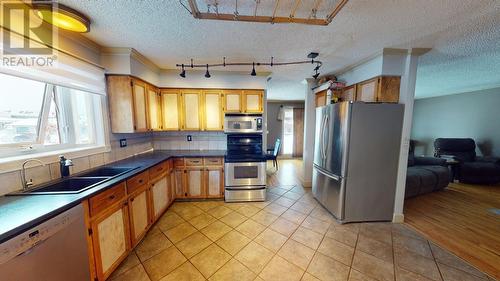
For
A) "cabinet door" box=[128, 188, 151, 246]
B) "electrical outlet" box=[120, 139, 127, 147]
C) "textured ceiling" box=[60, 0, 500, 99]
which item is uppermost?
"textured ceiling" box=[60, 0, 500, 99]

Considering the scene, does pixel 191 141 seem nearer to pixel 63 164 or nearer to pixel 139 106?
pixel 139 106

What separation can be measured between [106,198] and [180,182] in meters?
1.60

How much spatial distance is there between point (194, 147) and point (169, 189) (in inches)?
39.6

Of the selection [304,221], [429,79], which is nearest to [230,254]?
[304,221]

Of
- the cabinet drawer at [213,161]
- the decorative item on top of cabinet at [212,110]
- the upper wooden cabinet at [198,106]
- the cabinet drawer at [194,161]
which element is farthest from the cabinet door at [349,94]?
the cabinet drawer at [194,161]

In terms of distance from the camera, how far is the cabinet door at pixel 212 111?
130 inches

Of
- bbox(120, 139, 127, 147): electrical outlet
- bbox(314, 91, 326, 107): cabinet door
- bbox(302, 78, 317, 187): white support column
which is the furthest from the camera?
bbox(302, 78, 317, 187): white support column

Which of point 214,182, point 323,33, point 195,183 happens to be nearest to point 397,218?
point 323,33

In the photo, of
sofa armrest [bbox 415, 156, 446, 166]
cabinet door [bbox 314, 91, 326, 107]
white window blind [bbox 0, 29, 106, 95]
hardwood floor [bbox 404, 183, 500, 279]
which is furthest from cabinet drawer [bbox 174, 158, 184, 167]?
sofa armrest [bbox 415, 156, 446, 166]

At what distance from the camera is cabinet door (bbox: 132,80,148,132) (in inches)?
97.9

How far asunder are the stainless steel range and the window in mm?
1894

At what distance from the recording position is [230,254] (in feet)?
6.30

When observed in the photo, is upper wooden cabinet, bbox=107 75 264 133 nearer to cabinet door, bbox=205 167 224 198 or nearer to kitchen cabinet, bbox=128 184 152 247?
cabinet door, bbox=205 167 224 198

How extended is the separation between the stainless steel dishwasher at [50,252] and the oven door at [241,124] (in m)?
2.30
